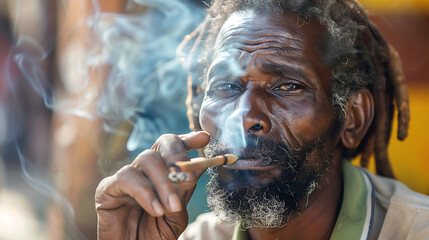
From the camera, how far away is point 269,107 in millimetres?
2543

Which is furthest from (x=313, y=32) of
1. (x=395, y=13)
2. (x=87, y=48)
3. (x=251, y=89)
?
(x=87, y=48)

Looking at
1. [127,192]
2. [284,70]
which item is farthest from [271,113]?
[127,192]

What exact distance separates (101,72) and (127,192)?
2.16m

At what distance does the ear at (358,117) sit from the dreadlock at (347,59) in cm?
7

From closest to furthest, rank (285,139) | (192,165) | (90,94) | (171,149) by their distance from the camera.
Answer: (192,165), (171,149), (285,139), (90,94)

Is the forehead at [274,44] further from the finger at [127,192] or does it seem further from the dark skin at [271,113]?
the finger at [127,192]

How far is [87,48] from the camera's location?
12.8 feet

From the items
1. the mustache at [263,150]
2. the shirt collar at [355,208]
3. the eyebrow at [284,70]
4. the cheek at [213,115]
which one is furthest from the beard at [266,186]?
the eyebrow at [284,70]

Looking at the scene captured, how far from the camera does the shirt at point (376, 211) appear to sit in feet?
8.45

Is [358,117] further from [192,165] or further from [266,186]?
[192,165]

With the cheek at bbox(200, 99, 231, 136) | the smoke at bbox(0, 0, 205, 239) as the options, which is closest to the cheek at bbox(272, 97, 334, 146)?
the cheek at bbox(200, 99, 231, 136)

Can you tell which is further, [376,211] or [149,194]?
[376,211]

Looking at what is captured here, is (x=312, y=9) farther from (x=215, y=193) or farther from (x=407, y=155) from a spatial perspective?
(x=407, y=155)

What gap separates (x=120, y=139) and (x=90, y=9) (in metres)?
1.25
